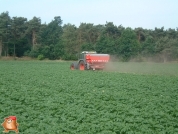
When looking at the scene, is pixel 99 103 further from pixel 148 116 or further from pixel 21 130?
pixel 21 130

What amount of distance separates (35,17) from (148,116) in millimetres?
70953

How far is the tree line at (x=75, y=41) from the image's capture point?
62250 millimetres

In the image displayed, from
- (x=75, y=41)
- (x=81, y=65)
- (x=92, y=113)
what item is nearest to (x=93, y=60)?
(x=81, y=65)

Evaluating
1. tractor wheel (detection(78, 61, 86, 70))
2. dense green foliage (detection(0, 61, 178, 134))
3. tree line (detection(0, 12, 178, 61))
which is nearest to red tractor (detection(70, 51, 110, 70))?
tractor wheel (detection(78, 61, 86, 70))

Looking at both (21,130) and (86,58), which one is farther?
(86,58)

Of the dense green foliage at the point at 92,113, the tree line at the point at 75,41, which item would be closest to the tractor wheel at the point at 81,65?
the dense green foliage at the point at 92,113

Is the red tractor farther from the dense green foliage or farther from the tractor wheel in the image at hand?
the dense green foliage

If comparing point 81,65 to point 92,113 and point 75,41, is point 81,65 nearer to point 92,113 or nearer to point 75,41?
point 92,113

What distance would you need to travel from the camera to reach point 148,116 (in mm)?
8164

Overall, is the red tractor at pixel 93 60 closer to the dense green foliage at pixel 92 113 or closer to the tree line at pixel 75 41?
the dense green foliage at pixel 92 113

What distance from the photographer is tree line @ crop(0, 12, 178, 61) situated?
204 ft

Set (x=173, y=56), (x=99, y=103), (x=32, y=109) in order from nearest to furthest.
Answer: (x=32, y=109)
(x=99, y=103)
(x=173, y=56)

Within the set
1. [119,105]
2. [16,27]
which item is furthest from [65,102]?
[16,27]

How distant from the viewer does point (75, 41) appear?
68312mm
